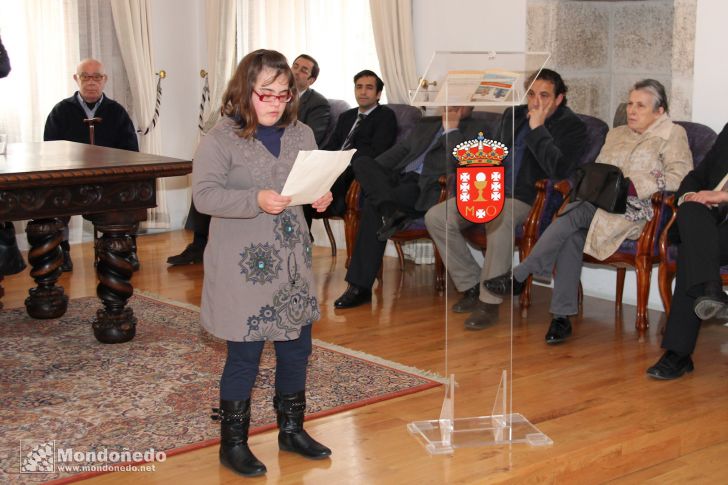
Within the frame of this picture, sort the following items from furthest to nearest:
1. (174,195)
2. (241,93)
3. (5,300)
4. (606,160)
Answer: (174,195)
(5,300)
(606,160)
(241,93)

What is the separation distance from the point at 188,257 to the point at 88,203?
2.30 m

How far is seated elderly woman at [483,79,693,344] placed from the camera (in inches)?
182

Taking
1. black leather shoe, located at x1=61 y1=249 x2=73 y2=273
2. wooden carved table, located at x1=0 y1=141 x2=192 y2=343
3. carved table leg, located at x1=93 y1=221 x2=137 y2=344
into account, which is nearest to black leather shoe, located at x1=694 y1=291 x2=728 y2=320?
wooden carved table, located at x1=0 y1=141 x2=192 y2=343

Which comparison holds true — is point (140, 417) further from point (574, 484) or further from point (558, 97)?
point (558, 97)

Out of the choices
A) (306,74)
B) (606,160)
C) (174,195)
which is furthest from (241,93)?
(174,195)

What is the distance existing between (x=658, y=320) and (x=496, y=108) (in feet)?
7.28

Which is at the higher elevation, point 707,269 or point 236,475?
point 707,269

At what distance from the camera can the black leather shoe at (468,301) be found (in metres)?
3.28

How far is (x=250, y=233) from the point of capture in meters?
2.88

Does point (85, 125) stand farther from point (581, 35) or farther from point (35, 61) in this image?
point (581, 35)

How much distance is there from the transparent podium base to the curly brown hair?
3.61ft

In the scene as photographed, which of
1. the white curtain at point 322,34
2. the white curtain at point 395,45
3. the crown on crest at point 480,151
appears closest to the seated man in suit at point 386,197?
the white curtain at point 395,45

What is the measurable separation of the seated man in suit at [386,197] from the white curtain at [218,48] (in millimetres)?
2619

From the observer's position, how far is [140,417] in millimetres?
3516
